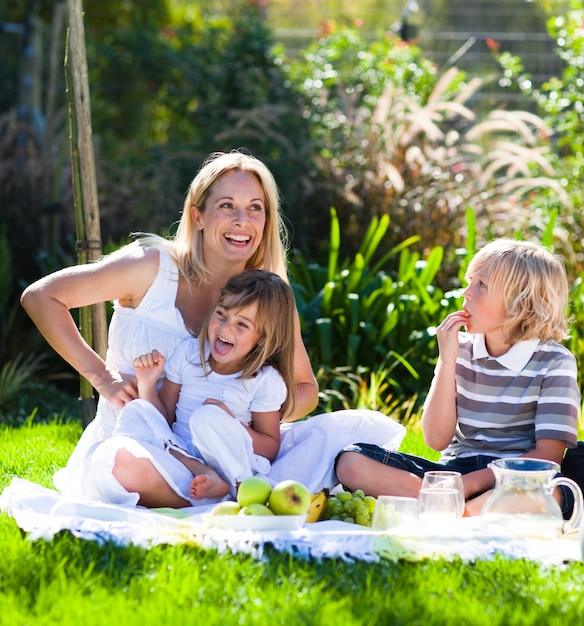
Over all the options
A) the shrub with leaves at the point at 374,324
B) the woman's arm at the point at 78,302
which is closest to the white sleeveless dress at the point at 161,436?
the woman's arm at the point at 78,302

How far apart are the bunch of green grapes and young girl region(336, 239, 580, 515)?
192 mm

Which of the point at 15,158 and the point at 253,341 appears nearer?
the point at 253,341

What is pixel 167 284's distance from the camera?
3.95 meters

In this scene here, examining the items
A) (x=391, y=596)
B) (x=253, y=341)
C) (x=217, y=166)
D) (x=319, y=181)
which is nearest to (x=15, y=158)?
(x=319, y=181)

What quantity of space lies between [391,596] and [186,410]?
1301 mm

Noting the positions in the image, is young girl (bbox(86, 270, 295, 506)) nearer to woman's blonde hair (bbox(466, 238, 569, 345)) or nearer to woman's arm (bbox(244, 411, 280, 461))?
woman's arm (bbox(244, 411, 280, 461))

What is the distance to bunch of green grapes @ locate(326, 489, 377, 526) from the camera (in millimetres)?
3410

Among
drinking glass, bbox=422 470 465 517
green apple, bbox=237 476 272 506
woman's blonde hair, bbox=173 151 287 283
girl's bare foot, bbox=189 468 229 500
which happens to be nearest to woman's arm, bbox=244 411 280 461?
girl's bare foot, bbox=189 468 229 500

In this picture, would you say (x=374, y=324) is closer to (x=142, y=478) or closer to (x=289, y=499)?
(x=142, y=478)

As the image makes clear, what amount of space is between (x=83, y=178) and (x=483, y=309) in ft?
6.63

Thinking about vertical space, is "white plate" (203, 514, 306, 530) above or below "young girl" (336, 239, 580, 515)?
below

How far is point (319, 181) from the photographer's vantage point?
7492 millimetres

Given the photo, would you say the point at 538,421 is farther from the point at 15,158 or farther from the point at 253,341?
the point at 15,158

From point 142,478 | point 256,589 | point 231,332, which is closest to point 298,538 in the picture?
point 256,589
